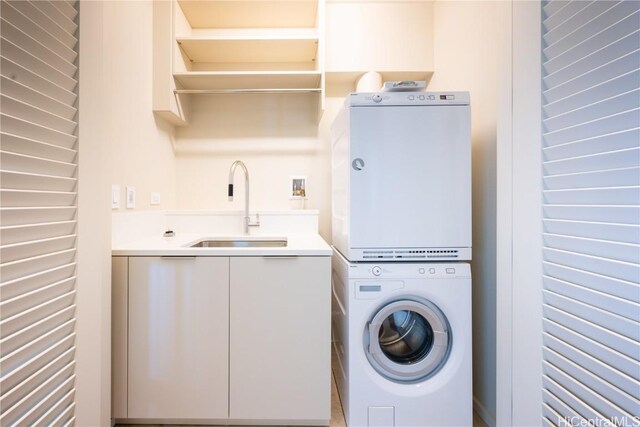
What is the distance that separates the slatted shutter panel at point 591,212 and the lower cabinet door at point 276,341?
865 mm

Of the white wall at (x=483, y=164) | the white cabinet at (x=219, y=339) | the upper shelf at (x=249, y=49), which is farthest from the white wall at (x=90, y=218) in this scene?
the white wall at (x=483, y=164)

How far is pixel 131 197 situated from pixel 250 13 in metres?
1.51

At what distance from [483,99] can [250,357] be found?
71.2 inches

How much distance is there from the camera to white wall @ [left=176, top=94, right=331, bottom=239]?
2355 millimetres

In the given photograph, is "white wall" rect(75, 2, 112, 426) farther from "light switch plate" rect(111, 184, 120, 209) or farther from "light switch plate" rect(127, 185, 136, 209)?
"light switch plate" rect(127, 185, 136, 209)

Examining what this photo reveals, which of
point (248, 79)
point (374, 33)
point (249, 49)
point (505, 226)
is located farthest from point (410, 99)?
point (249, 49)

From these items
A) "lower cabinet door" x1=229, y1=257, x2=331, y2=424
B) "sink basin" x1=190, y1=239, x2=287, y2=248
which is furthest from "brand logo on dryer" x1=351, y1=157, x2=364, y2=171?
"sink basin" x1=190, y1=239, x2=287, y2=248

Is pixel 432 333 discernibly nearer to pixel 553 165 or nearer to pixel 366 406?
pixel 366 406

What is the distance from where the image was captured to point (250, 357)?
4.53 ft

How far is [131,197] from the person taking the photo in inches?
66.2

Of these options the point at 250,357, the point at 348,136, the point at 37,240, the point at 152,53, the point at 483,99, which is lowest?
the point at 250,357

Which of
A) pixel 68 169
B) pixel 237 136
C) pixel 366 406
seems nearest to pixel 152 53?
Result: pixel 237 136

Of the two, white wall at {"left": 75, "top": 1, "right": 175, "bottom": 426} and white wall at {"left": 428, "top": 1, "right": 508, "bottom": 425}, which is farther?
white wall at {"left": 428, "top": 1, "right": 508, "bottom": 425}

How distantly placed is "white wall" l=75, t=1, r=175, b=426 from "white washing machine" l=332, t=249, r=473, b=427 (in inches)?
41.6
